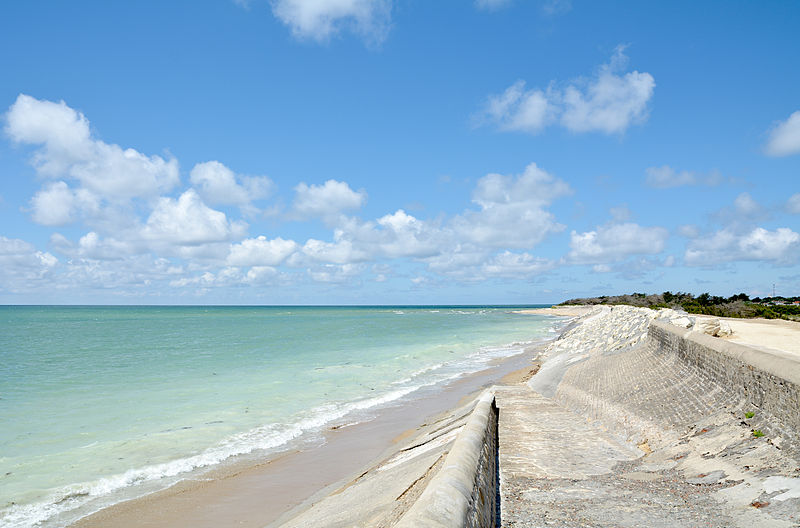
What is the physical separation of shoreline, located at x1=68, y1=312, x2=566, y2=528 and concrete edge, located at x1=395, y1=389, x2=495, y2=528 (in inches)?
112

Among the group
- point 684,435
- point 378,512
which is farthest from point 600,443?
point 378,512

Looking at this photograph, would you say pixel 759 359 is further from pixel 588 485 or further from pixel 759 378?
pixel 588 485

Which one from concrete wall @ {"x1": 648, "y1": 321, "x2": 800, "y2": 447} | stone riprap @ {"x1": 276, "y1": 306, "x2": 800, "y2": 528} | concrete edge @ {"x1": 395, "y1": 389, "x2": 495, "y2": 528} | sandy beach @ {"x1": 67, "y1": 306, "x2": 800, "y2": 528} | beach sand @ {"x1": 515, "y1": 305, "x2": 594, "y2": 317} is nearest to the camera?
concrete edge @ {"x1": 395, "y1": 389, "x2": 495, "y2": 528}

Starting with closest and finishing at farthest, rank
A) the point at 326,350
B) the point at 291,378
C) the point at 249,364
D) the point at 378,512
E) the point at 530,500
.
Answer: the point at 378,512 < the point at 530,500 < the point at 291,378 < the point at 249,364 < the point at 326,350

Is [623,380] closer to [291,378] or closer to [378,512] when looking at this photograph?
[378,512]

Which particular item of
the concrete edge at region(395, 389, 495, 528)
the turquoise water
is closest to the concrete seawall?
the concrete edge at region(395, 389, 495, 528)

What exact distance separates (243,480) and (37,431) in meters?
6.06

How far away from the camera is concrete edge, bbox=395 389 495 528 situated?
312 centimetres

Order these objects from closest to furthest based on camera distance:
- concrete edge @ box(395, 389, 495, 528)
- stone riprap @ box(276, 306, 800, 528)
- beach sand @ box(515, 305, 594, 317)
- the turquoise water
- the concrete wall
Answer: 1. concrete edge @ box(395, 389, 495, 528)
2. stone riprap @ box(276, 306, 800, 528)
3. the concrete wall
4. the turquoise water
5. beach sand @ box(515, 305, 594, 317)

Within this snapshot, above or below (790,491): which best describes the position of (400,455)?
below

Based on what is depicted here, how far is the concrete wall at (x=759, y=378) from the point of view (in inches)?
226

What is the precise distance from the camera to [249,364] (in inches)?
864

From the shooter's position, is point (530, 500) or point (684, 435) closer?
point (530, 500)

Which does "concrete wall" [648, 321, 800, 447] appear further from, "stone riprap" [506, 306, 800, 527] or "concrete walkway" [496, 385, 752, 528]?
"concrete walkway" [496, 385, 752, 528]
